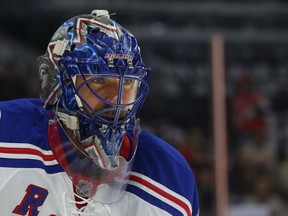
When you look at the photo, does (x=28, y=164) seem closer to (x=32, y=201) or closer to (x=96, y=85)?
(x=32, y=201)

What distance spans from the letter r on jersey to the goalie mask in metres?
0.09

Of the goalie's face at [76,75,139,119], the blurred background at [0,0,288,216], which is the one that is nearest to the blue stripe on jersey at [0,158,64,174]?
the goalie's face at [76,75,139,119]

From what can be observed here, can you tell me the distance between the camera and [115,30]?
6.55ft

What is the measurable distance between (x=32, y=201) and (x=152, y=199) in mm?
297

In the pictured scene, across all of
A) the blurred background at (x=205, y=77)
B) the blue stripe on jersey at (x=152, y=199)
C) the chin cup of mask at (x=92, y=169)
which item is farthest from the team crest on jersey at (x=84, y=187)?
the blurred background at (x=205, y=77)

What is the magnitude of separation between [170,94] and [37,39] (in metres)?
1.47

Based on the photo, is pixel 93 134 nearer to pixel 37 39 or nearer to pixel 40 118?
pixel 40 118

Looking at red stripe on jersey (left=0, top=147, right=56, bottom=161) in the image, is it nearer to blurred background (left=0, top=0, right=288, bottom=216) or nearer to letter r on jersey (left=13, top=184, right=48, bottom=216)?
letter r on jersey (left=13, top=184, right=48, bottom=216)

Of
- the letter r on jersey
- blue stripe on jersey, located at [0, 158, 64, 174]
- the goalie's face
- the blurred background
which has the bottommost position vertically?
the blurred background

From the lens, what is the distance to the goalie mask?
1.93 m

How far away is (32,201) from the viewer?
195 centimetres

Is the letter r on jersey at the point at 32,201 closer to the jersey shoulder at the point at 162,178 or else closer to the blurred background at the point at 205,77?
the jersey shoulder at the point at 162,178

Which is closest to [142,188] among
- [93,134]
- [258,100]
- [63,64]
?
[93,134]

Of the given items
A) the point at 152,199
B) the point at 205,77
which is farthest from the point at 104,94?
the point at 205,77
